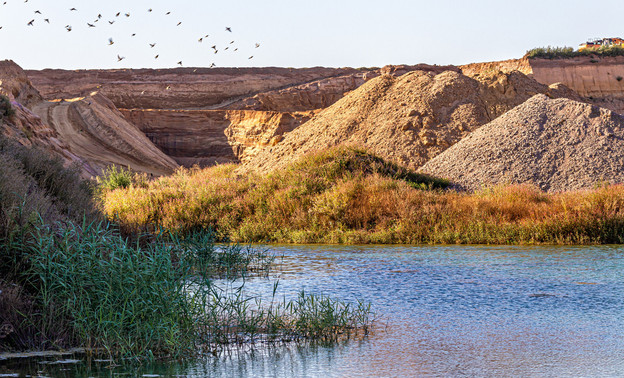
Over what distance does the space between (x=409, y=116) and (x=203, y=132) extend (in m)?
20.8

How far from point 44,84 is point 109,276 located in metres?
54.1

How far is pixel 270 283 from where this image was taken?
30.8 ft

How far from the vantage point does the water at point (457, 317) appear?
524 cm

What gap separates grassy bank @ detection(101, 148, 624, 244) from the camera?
1345 centimetres

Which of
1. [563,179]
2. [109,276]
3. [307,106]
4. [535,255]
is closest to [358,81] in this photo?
[307,106]

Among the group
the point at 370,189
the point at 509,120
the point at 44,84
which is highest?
the point at 44,84

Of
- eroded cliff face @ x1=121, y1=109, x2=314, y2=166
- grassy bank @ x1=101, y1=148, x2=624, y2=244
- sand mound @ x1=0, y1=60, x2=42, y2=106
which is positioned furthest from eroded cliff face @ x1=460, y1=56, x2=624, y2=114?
grassy bank @ x1=101, y1=148, x2=624, y2=244

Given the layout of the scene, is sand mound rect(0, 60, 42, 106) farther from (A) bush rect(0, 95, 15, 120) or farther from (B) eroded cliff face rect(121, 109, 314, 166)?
(A) bush rect(0, 95, 15, 120)

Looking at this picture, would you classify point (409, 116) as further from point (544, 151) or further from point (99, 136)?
point (99, 136)

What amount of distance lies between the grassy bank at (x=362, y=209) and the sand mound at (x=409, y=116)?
16.7ft

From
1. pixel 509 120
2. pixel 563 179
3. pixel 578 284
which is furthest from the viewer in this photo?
pixel 509 120

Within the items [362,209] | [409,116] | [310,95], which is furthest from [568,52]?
[362,209]

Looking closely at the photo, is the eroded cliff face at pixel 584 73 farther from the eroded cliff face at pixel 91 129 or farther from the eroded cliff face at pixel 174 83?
the eroded cliff face at pixel 91 129

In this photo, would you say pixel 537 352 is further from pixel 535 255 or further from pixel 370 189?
pixel 370 189
